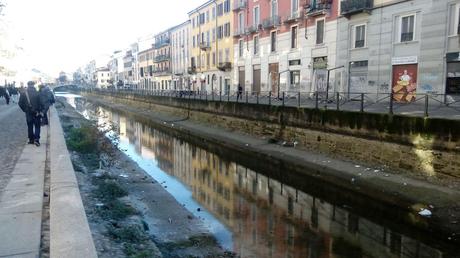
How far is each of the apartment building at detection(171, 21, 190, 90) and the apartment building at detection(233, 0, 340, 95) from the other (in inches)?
876

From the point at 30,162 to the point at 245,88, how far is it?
3665 cm

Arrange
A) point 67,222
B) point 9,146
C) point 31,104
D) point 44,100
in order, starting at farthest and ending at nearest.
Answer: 1. point 44,100
2. point 9,146
3. point 31,104
4. point 67,222

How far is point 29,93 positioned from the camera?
40.7 feet

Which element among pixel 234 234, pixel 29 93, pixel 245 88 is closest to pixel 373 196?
pixel 234 234

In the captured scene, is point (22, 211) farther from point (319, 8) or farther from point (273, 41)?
point (273, 41)

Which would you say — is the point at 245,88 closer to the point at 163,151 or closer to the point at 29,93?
the point at 163,151

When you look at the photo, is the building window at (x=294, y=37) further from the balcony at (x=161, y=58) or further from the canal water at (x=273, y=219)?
the balcony at (x=161, y=58)

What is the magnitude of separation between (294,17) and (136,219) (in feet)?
96.9

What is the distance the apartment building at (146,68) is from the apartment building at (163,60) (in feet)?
12.0

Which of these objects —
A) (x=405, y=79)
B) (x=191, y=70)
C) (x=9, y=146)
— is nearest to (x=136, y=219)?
(x=9, y=146)

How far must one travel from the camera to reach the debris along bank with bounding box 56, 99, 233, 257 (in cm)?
686

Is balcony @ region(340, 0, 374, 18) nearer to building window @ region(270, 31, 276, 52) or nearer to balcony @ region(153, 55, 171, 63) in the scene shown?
building window @ region(270, 31, 276, 52)

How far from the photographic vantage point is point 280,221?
11.2 meters

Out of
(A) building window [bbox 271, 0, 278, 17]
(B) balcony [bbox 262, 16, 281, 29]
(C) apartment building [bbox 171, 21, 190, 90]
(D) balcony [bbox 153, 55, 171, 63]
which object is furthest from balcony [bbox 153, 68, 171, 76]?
(A) building window [bbox 271, 0, 278, 17]
